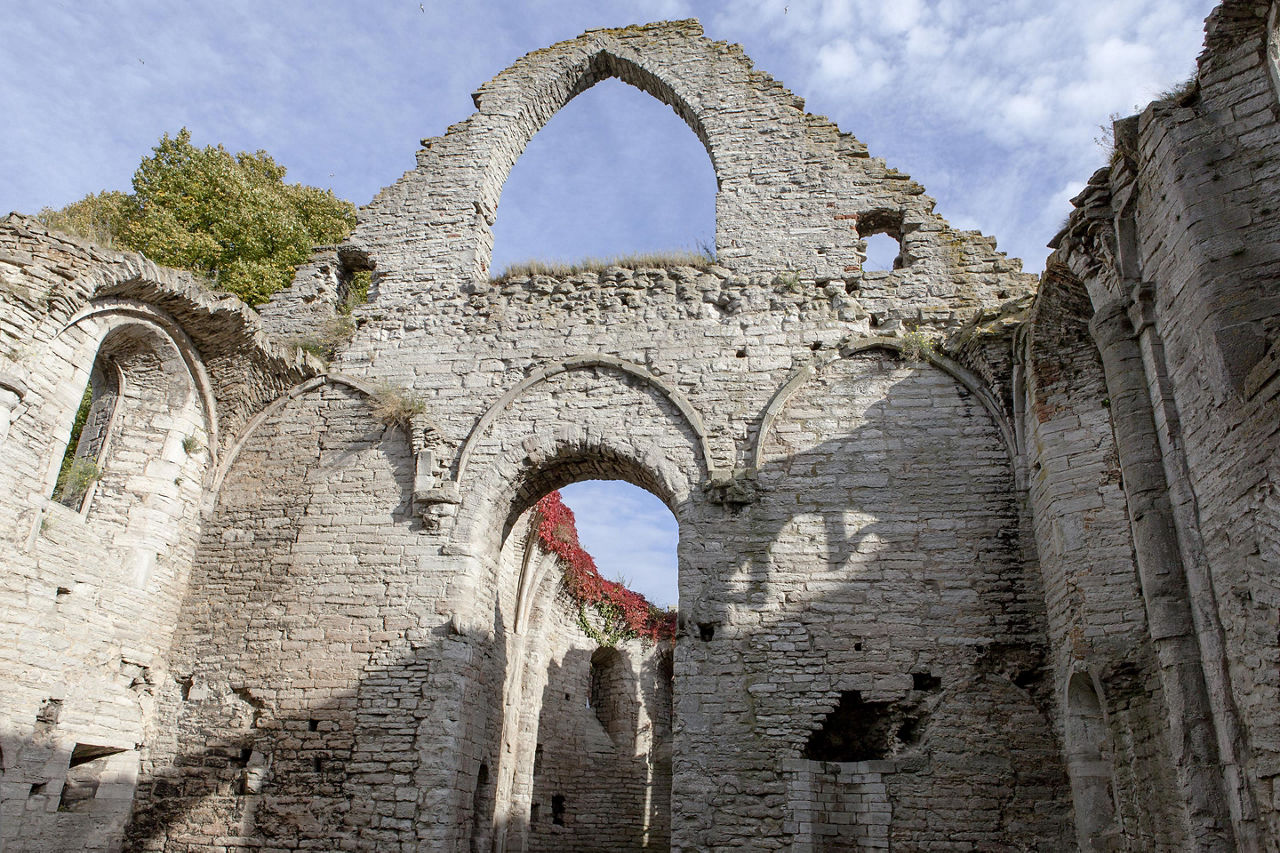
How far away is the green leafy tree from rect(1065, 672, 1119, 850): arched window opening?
473 inches

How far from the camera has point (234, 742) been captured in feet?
25.0

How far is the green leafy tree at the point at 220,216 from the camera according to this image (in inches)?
562

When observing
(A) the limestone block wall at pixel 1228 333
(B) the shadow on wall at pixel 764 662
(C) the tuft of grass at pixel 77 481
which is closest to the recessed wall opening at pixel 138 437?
(C) the tuft of grass at pixel 77 481

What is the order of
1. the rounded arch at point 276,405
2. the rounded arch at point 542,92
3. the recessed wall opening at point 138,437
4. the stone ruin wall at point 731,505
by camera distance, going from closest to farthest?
the stone ruin wall at point 731,505, the recessed wall opening at point 138,437, the rounded arch at point 276,405, the rounded arch at point 542,92

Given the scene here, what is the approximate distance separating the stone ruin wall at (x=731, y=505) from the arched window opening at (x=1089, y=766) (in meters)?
0.03

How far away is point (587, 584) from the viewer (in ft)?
42.6

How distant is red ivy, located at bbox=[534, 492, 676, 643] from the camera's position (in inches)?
469

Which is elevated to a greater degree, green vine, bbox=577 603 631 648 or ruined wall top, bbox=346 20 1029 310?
ruined wall top, bbox=346 20 1029 310

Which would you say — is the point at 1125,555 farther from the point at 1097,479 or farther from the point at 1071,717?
the point at 1071,717

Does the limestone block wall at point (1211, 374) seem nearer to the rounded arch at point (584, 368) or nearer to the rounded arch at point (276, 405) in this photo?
the rounded arch at point (584, 368)

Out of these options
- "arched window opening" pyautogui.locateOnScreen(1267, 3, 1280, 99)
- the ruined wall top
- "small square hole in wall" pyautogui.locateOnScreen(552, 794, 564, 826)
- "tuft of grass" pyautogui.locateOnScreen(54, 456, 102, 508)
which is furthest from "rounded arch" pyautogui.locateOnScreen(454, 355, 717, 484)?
"small square hole in wall" pyautogui.locateOnScreen(552, 794, 564, 826)

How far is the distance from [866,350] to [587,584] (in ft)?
20.2

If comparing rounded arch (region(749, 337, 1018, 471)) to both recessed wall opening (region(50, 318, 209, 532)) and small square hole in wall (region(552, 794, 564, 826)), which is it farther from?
small square hole in wall (region(552, 794, 564, 826))

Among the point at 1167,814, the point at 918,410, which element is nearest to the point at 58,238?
the point at 918,410
